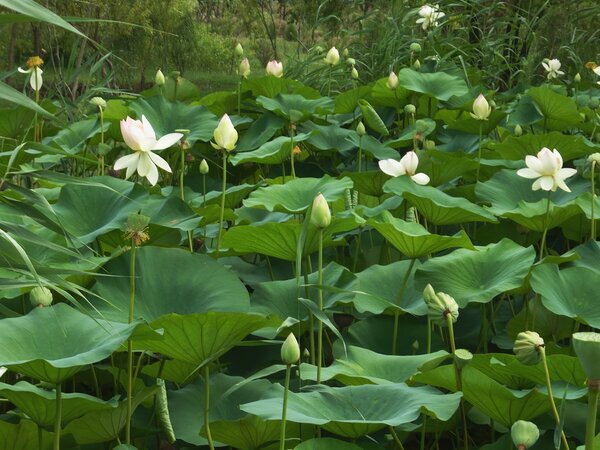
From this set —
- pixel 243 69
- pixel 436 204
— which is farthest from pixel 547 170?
pixel 243 69

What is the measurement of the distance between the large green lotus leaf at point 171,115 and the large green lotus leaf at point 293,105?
176 mm

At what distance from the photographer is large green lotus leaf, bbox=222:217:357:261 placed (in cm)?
161

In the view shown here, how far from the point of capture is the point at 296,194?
194cm

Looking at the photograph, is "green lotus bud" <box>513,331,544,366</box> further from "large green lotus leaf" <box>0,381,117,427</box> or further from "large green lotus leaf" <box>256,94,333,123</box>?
"large green lotus leaf" <box>256,94,333,123</box>

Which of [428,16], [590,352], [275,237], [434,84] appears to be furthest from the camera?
[428,16]

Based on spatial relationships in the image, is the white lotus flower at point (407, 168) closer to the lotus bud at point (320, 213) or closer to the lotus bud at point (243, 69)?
the lotus bud at point (320, 213)

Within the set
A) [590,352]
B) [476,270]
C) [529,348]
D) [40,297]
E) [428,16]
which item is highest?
[590,352]

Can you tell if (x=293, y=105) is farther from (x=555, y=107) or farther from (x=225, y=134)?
(x=225, y=134)

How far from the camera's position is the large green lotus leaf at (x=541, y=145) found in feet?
7.85

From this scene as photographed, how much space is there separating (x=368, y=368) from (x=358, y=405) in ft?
0.63

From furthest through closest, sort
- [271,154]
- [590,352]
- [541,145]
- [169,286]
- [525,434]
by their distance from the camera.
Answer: [541,145] → [271,154] → [169,286] → [525,434] → [590,352]

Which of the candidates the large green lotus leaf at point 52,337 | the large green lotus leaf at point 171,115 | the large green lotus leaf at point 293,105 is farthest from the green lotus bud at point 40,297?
the large green lotus leaf at point 293,105

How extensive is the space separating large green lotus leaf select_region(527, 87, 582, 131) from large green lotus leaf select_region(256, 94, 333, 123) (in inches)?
24.5

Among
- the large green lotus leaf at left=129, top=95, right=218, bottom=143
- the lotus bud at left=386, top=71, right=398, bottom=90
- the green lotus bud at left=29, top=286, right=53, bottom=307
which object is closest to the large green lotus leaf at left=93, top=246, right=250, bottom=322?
the green lotus bud at left=29, top=286, right=53, bottom=307
